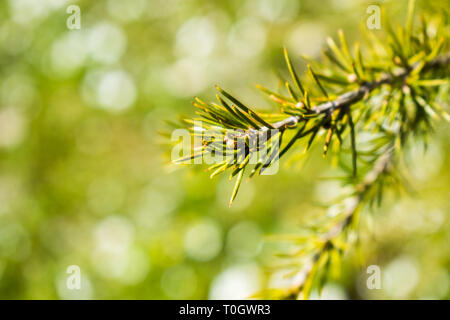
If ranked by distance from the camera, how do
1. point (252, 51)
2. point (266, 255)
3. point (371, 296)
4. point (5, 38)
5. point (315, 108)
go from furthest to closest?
point (5, 38), point (252, 51), point (266, 255), point (371, 296), point (315, 108)

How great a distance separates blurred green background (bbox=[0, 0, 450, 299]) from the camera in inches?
29.4

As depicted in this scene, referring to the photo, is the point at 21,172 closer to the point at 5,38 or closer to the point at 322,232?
the point at 5,38

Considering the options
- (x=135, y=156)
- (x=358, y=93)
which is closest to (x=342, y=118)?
(x=358, y=93)

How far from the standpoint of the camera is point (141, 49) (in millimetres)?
1043

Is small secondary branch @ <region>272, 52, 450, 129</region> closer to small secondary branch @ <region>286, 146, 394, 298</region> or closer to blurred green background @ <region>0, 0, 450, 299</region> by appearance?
small secondary branch @ <region>286, 146, 394, 298</region>

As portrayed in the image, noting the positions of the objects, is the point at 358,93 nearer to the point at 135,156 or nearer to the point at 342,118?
the point at 342,118

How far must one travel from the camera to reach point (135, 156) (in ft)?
3.52

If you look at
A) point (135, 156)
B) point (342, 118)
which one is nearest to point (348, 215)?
point (342, 118)

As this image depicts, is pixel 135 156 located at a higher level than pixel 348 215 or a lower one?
higher

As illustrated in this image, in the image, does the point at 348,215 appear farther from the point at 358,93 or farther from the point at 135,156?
the point at 135,156

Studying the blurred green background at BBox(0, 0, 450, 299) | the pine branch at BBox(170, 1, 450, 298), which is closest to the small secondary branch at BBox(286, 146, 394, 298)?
the pine branch at BBox(170, 1, 450, 298)

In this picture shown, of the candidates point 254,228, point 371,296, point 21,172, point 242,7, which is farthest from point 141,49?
point 371,296

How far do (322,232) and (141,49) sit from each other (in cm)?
93

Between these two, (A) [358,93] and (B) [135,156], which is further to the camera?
(B) [135,156]
